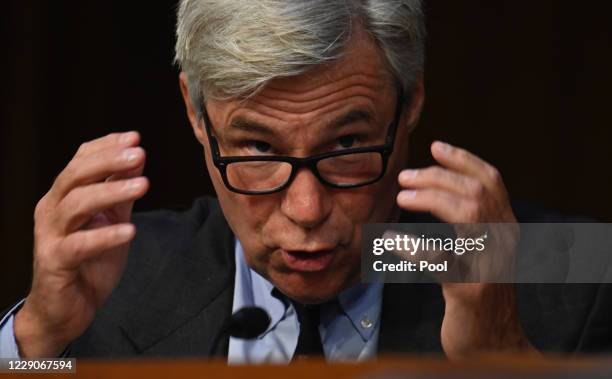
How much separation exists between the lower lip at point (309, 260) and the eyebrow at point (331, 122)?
0.22 meters

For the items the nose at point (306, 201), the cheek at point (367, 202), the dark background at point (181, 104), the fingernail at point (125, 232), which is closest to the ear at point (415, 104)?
the cheek at point (367, 202)

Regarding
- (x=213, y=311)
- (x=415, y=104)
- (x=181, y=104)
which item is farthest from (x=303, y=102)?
(x=181, y=104)

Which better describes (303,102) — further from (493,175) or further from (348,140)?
(493,175)

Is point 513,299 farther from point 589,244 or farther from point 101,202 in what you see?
point 101,202

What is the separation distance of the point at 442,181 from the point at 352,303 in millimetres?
525

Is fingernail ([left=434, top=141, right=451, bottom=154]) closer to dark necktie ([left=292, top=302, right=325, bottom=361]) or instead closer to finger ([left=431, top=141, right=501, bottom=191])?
finger ([left=431, top=141, right=501, bottom=191])

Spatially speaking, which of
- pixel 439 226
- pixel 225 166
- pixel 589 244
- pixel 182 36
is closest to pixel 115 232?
pixel 225 166

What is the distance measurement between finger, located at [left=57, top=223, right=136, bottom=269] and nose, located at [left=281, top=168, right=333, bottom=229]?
0.95 ft

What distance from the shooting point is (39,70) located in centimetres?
359

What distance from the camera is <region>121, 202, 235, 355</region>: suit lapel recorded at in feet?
6.83

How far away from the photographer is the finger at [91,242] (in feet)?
5.67

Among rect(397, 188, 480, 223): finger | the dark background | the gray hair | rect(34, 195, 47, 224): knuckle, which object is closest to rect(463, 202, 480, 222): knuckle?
rect(397, 188, 480, 223): finger

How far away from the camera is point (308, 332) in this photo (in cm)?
203

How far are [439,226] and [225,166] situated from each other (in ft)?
1.36
